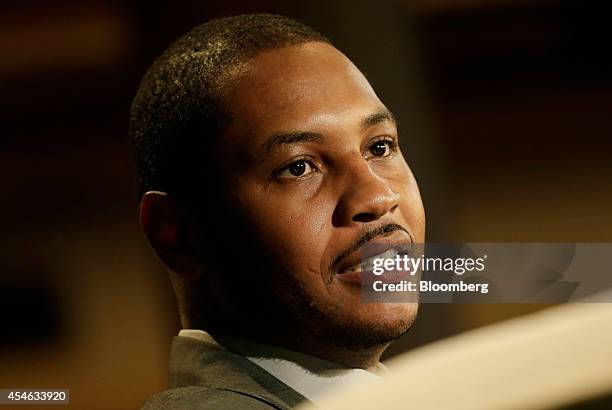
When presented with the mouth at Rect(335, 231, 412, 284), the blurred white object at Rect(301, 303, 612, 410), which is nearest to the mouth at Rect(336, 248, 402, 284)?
the mouth at Rect(335, 231, 412, 284)

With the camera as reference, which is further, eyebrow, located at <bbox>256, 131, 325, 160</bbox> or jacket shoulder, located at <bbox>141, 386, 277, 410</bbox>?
eyebrow, located at <bbox>256, 131, 325, 160</bbox>

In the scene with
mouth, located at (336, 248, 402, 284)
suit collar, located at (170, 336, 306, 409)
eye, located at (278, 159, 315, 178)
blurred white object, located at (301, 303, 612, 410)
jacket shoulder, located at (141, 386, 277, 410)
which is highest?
eye, located at (278, 159, 315, 178)

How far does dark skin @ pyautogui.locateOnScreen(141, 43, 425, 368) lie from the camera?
2.95ft

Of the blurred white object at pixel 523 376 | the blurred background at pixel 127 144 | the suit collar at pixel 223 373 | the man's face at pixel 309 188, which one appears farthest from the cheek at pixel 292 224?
the blurred white object at pixel 523 376

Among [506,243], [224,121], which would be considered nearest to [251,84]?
[224,121]

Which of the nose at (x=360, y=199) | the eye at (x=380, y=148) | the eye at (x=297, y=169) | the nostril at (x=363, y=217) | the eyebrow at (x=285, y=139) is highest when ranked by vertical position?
the eye at (x=380, y=148)

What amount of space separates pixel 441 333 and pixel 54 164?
18.7 inches

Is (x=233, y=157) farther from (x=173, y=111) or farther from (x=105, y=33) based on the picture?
(x=105, y=33)

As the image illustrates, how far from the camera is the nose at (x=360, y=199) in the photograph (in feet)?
2.93

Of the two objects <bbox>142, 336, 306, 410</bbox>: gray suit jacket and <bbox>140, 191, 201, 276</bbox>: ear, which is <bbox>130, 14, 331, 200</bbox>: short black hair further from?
<bbox>142, 336, 306, 410</bbox>: gray suit jacket

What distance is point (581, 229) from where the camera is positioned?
3.49 ft

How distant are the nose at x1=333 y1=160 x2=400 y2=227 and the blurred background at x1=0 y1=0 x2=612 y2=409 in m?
0.18

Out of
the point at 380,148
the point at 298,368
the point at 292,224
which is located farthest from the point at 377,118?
the point at 298,368
